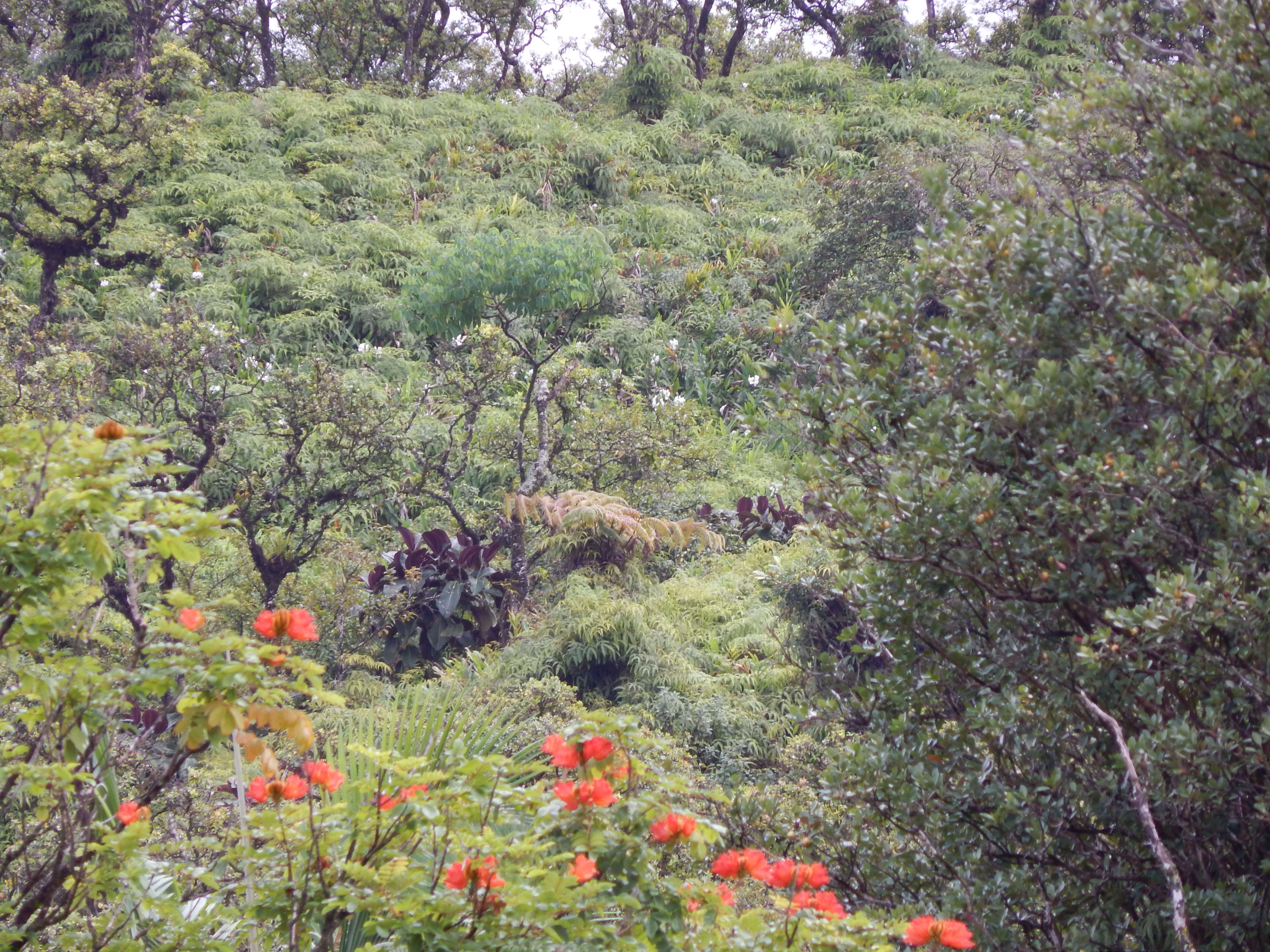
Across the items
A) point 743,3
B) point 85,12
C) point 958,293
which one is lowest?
point 958,293

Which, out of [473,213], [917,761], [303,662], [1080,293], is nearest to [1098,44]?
[1080,293]

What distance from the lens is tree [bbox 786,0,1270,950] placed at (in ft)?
6.32

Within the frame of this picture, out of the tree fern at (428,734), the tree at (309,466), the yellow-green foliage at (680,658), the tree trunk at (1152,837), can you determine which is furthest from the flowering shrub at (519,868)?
the tree at (309,466)

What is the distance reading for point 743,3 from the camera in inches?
743

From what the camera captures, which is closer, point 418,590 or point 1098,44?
point 1098,44

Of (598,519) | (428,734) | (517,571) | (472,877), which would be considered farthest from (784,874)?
(517,571)

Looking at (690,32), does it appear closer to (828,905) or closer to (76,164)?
(76,164)

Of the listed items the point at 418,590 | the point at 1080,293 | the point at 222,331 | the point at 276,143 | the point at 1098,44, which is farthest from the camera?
the point at 276,143

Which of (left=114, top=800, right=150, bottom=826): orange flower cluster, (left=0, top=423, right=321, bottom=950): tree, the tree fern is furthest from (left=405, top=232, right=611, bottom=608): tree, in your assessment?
(left=0, top=423, right=321, bottom=950): tree

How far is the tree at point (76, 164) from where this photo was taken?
1117cm

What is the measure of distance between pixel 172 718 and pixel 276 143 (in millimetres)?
12273

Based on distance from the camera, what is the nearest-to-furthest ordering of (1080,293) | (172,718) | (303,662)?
(303,662) < (1080,293) < (172,718)

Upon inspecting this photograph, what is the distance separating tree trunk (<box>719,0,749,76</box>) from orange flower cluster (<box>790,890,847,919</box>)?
1924 cm

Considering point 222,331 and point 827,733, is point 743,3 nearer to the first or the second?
point 222,331
